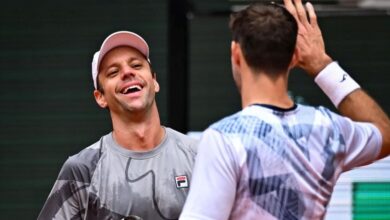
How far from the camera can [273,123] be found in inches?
110

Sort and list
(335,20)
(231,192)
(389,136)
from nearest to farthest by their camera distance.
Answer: (231,192) → (389,136) → (335,20)

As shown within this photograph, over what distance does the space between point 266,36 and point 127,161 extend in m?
1.15

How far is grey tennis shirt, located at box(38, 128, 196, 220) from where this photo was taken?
11.9 feet

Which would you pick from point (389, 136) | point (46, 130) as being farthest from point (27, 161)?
point (389, 136)

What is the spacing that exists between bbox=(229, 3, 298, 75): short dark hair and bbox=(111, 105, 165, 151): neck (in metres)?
1.07

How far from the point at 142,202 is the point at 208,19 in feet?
8.30

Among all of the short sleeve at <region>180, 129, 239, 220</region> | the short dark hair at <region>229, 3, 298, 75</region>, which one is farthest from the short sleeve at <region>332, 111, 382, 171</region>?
the short sleeve at <region>180, 129, 239, 220</region>

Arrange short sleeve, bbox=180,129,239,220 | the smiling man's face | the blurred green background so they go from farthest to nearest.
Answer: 1. the blurred green background
2. the smiling man's face
3. short sleeve, bbox=180,129,239,220

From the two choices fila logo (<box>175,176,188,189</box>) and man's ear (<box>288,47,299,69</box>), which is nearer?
man's ear (<box>288,47,299,69</box>)

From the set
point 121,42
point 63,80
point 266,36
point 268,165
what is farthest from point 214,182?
point 63,80

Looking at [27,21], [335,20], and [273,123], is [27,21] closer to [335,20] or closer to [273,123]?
[335,20]

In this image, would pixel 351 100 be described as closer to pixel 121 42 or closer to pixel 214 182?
pixel 214 182

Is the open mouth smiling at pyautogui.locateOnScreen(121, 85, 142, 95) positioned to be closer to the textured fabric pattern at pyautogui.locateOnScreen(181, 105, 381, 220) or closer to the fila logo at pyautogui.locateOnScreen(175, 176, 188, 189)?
the fila logo at pyautogui.locateOnScreen(175, 176, 188, 189)

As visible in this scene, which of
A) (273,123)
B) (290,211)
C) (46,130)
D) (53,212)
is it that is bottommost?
(46,130)
